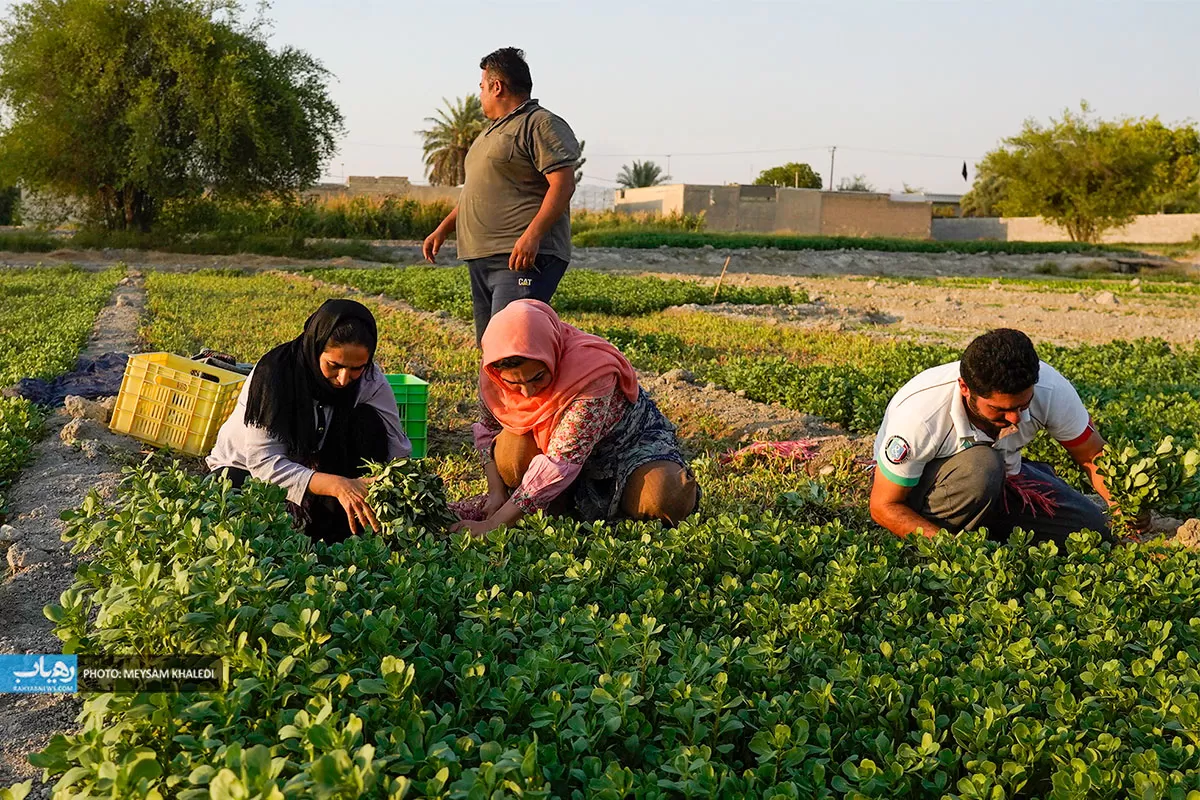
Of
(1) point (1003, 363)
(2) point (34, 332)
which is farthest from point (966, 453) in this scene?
(2) point (34, 332)

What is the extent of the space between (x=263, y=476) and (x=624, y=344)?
6744mm

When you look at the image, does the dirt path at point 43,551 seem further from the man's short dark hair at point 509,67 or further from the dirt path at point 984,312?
the dirt path at point 984,312

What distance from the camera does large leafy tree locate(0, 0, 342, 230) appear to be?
1047 inches

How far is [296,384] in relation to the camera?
13.5 feet

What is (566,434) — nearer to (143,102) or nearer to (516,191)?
(516,191)

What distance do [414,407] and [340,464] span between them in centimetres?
133

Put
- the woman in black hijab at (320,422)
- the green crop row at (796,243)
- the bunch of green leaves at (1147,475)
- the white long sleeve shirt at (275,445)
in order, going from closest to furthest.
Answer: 1. the woman in black hijab at (320,422)
2. the white long sleeve shirt at (275,445)
3. the bunch of green leaves at (1147,475)
4. the green crop row at (796,243)

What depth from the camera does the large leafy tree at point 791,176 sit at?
74.5 meters

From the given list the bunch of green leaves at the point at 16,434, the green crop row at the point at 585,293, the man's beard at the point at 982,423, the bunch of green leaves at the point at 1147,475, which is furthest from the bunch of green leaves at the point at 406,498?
the green crop row at the point at 585,293

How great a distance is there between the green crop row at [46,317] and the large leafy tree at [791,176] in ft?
197

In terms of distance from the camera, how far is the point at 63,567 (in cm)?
416

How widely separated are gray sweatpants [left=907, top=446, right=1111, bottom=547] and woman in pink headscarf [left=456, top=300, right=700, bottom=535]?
1.01 metres

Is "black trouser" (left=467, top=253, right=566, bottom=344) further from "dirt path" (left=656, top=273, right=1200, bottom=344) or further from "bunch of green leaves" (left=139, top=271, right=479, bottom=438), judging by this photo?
"dirt path" (left=656, top=273, right=1200, bottom=344)

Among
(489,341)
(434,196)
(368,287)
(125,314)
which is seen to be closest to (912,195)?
(434,196)
